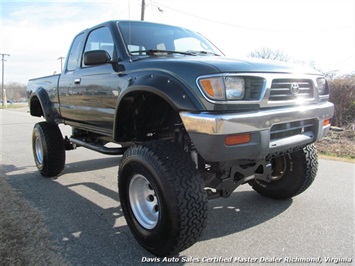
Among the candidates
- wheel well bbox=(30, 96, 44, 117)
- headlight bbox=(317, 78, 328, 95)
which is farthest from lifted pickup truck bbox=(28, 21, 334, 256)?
wheel well bbox=(30, 96, 44, 117)

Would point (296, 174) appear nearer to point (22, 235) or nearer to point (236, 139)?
point (236, 139)

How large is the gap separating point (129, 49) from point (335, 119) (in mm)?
10536

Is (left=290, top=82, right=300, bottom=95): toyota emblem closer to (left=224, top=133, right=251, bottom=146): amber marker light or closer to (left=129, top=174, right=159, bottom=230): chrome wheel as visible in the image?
(left=224, top=133, right=251, bottom=146): amber marker light

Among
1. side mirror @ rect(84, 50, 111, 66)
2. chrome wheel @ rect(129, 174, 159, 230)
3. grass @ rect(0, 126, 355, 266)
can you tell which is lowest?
grass @ rect(0, 126, 355, 266)

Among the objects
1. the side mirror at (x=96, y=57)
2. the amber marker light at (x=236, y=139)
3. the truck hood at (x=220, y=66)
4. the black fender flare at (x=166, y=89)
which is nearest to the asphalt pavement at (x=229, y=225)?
the amber marker light at (x=236, y=139)

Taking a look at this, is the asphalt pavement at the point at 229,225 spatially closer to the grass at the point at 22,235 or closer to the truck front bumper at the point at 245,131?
the grass at the point at 22,235

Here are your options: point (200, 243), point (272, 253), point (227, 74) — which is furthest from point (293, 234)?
point (227, 74)

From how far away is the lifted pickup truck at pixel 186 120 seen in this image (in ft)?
7.55

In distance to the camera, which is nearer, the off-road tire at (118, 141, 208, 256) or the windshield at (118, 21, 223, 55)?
the off-road tire at (118, 141, 208, 256)

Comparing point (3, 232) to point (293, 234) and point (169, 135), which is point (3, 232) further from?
point (293, 234)

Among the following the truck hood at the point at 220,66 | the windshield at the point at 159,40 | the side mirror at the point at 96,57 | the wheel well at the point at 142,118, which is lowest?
the wheel well at the point at 142,118

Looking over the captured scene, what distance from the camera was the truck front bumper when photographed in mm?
2195

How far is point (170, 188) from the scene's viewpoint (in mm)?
2422

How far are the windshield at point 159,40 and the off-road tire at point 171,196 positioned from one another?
49.0 inches
